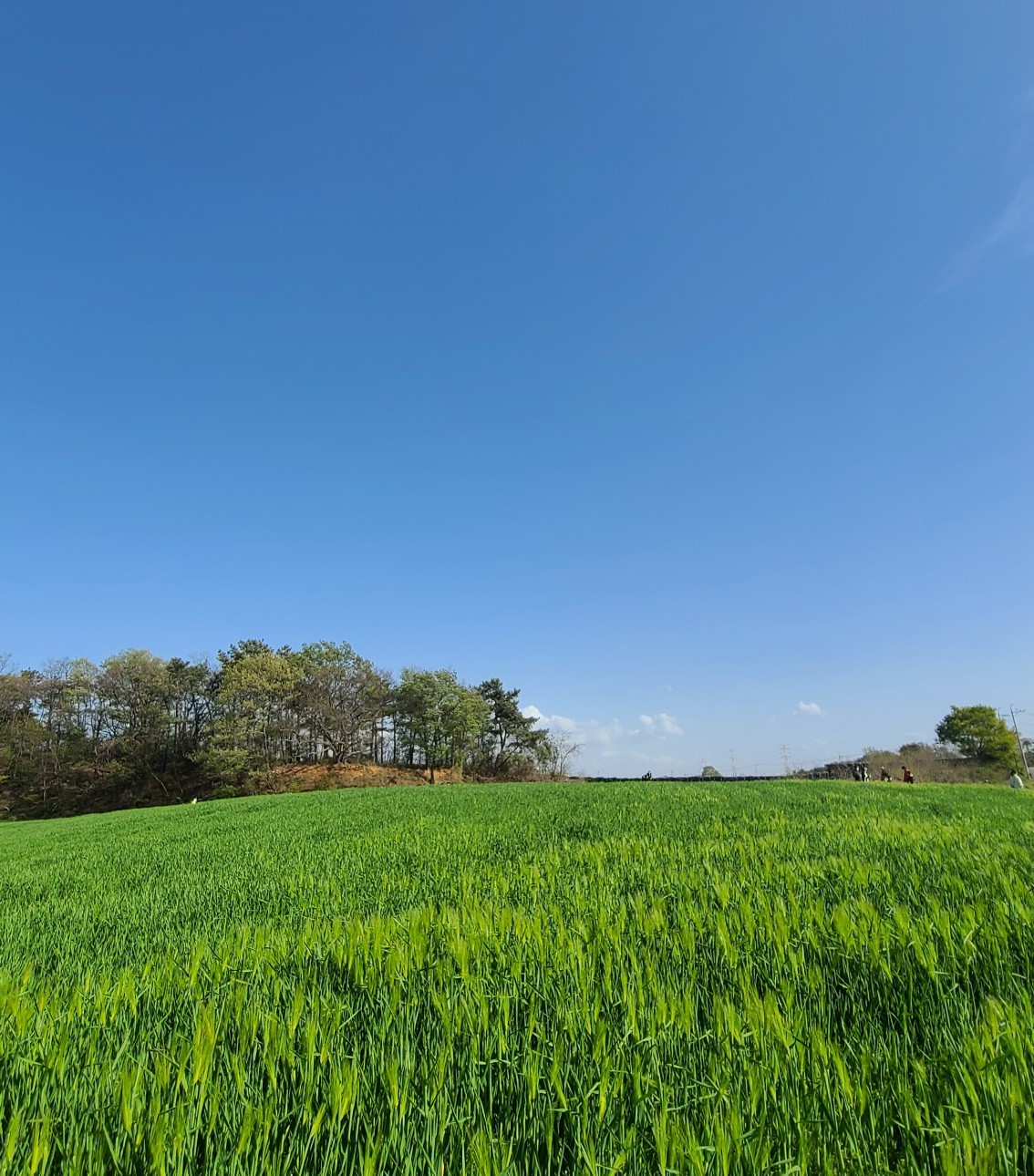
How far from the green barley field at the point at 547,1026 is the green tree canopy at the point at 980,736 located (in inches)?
2196

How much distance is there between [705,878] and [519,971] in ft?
7.67

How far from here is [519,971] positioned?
2.44m

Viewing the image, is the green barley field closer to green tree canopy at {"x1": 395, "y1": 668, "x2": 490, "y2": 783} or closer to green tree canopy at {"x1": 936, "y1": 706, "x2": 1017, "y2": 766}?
green tree canopy at {"x1": 395, "y1": 668, "x2": 490, "y2": 783}

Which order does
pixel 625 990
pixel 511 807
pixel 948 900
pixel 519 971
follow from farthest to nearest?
pixel 511 807 → pixel 948 900 → pixel 519 971 → pixel 625 990

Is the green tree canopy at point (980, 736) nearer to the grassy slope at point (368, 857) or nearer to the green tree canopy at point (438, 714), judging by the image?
the green tree canopy at point (438, 714)

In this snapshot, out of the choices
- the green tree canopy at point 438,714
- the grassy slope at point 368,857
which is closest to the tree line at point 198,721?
the green tree canopy at point 438,714

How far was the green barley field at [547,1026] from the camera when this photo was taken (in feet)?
4.47

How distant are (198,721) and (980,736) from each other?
70152mm

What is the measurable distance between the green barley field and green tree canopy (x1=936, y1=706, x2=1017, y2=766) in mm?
55766

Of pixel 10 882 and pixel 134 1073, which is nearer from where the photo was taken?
pixel 134 1073

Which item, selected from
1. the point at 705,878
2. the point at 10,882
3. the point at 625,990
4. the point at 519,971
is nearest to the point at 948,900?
the point at 705,878

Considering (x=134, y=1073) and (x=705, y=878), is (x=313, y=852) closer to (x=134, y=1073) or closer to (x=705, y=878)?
(x=705, y=878)

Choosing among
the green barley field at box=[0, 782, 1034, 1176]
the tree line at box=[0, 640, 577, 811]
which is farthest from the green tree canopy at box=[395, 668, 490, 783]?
the green barley field at box=[0, 782, 1034, 1176]

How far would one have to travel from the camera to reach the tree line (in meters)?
43.9
